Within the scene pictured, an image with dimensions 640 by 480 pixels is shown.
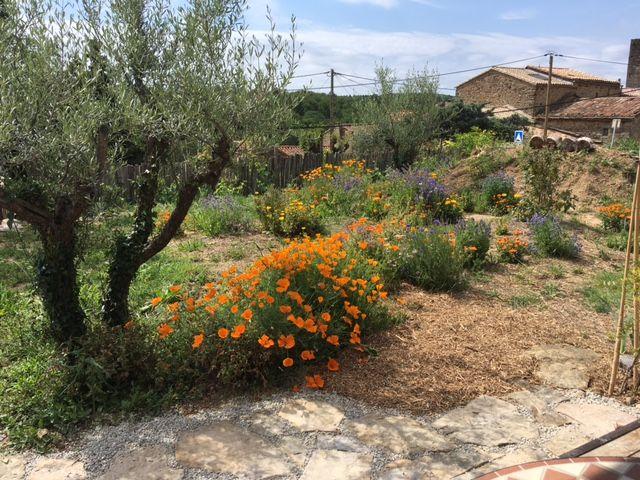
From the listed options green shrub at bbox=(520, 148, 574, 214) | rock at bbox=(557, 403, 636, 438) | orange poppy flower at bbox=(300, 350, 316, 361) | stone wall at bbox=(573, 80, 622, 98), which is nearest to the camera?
rock at bbox=(557, 403, 636, 438)

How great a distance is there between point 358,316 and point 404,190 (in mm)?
5611

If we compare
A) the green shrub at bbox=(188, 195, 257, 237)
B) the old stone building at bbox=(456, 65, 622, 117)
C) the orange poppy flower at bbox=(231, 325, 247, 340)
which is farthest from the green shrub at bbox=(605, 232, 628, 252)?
the old stone building at bbox=(456, 65, 622, 117)

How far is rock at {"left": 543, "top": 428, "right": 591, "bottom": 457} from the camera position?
8.85ft

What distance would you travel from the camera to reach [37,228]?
132 inches

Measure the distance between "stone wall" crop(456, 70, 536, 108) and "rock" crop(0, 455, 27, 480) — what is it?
30.2m

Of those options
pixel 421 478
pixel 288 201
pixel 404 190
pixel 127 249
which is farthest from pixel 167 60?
pixel 404 190

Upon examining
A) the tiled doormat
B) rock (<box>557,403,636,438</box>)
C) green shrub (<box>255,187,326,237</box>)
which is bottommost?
rock (<box>557,403,636,438</box>)

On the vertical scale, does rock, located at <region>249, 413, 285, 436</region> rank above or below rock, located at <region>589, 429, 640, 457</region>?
below

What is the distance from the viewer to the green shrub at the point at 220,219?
8.03 m

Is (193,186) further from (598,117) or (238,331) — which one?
(598,117)

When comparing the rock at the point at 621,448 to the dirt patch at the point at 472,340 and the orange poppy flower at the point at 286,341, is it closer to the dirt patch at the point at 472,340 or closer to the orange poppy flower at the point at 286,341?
the dirt patch at the point at 472,340

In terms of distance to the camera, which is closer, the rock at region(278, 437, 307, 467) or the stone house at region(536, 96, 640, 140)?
the rock at region(278, 437, 307, 467)

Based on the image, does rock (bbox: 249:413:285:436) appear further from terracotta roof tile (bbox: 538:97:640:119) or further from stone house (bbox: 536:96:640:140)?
terracotta roof tile (bbox: 538:97:640:119)

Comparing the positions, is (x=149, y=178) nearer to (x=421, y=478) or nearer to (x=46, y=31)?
(x=46, y=31)
